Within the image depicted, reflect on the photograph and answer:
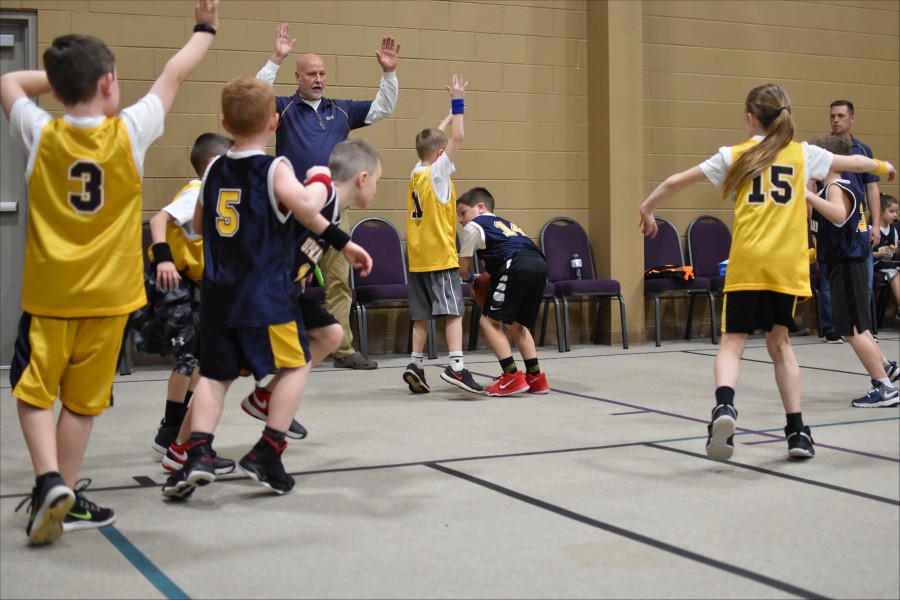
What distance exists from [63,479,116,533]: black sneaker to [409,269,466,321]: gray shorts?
9.65 ft

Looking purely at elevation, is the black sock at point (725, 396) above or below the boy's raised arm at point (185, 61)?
below

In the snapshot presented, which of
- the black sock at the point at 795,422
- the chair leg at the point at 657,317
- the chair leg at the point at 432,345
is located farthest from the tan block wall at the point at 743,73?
the black sock at the point at 795,422

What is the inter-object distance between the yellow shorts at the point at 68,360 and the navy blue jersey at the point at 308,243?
0.64m

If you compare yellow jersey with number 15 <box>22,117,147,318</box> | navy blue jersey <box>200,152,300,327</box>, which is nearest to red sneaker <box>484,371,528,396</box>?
navy blue jersey <box>200,152,300,327</box>

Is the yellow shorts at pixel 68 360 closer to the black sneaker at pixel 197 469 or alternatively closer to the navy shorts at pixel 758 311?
the black sneaker at pixel 197 469

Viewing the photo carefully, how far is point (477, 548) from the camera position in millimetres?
2762

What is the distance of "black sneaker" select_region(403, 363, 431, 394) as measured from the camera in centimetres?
564

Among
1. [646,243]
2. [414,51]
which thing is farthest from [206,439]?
[646,243]

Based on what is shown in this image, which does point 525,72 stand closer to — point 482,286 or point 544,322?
point 544,322

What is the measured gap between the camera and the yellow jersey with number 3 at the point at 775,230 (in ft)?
12.6

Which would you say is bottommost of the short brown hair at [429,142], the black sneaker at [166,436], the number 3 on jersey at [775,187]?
the black sneaker at [166,436]

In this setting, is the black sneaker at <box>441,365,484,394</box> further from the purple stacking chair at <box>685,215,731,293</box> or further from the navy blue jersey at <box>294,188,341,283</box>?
the purple stacking chair at <box>685,215,731,293</box>

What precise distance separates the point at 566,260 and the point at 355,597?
604 centimetres

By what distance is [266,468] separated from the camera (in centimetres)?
327
